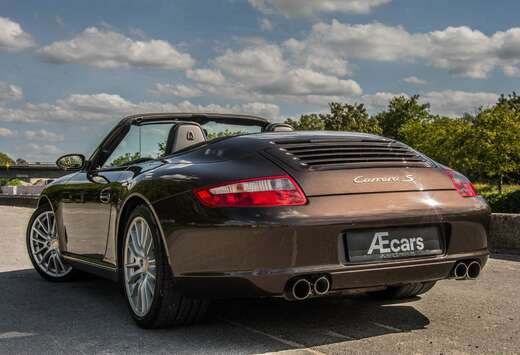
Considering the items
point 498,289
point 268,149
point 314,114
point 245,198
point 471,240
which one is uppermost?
point 314,114

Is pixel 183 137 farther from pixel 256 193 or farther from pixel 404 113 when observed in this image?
pixel 404 113

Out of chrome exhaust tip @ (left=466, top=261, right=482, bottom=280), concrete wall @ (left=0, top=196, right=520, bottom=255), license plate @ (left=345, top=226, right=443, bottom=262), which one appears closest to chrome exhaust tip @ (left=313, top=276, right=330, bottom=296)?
license plate @ (left=345, top=226, right=443, bottom=262)

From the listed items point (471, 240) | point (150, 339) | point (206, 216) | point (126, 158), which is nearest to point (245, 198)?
point (206, 216)

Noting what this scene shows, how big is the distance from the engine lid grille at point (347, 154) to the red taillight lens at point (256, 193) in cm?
21

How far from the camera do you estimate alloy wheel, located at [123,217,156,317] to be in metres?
4.23

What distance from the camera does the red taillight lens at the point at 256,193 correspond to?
3654mm

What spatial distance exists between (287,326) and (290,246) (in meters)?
0.87

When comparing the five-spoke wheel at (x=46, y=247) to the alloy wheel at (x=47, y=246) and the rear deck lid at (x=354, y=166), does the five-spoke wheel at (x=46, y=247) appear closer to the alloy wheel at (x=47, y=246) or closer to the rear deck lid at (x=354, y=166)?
the alloy wheel at (x=47, y=246)

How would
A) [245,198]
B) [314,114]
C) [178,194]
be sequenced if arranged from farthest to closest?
[314,114] → [178,194] → [245,198]

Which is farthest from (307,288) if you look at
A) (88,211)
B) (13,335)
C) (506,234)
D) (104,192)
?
(506,234)

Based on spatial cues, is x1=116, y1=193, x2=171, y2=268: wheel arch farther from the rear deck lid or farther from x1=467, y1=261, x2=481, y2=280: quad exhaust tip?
x1=467, y1=261, x2=481, y2=280: quad exhaust tip

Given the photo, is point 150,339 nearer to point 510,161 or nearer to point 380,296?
point 380,296

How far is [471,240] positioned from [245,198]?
4.59 ft

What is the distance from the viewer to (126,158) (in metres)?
5.32
